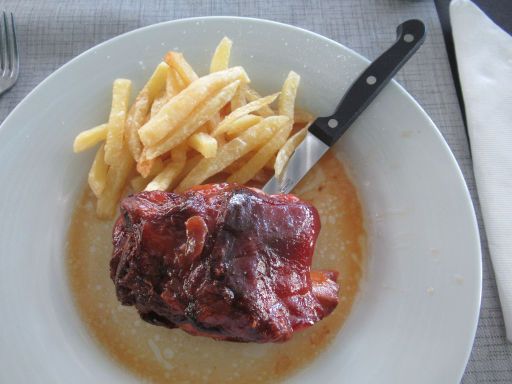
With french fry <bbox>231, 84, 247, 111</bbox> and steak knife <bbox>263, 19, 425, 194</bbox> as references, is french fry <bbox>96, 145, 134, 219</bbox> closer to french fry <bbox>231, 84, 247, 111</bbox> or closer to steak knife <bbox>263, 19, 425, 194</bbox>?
french fry <bbox>231, 84, 247, 111</bbox>

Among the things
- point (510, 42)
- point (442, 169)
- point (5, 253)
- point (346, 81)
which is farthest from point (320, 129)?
point (5, 253)

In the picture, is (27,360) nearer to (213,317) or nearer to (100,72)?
(213,317)

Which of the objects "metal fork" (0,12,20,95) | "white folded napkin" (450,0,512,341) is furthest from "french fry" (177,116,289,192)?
"metal fork" (0,12,20,95)

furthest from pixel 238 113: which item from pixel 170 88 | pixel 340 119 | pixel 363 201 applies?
pixel 363 201

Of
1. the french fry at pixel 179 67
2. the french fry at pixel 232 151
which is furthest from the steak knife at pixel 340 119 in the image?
the french fry at pixel 179 67

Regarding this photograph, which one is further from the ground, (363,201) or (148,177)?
(363,201)

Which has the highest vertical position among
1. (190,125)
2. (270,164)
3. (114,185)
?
(190,125)

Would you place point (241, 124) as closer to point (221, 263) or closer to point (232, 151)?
point (232, 151)

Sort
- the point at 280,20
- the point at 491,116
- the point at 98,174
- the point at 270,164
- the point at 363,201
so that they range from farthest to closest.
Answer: the point at 280,20 → the point at 491,116 → the point at 363,201 → the point at 270,164 → the point at 98,174
